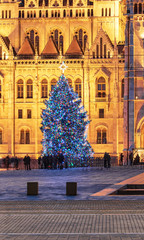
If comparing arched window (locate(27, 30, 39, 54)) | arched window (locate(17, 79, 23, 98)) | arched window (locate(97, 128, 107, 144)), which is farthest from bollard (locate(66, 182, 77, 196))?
arched window (locate(27, 30, 39, 54))

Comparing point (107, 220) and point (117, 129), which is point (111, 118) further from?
point (107, 220)

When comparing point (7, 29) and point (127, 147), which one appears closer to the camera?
point (127, 147)

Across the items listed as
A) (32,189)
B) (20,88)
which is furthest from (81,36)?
(32,189)

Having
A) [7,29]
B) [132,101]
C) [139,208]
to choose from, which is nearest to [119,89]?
[132,101]

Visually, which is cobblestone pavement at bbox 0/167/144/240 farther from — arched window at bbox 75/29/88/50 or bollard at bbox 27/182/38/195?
arched window at bbox 75/29/88/50

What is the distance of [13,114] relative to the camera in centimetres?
6912

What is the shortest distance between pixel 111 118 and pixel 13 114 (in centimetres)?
1249

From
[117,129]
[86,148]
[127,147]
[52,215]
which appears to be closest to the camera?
[52,215]

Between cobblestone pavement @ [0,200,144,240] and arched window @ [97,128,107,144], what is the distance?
5050 centimetres

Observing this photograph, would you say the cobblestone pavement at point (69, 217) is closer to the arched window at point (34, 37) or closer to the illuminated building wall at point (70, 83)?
the illuminated building wall at point (70, 83)

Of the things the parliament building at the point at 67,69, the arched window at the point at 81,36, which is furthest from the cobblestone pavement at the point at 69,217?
the arched window at the point at 81,36

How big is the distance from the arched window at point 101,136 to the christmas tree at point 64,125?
20.5 metres

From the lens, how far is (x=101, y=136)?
6875 cm

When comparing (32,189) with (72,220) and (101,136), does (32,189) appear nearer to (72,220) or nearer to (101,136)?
(72,220)
